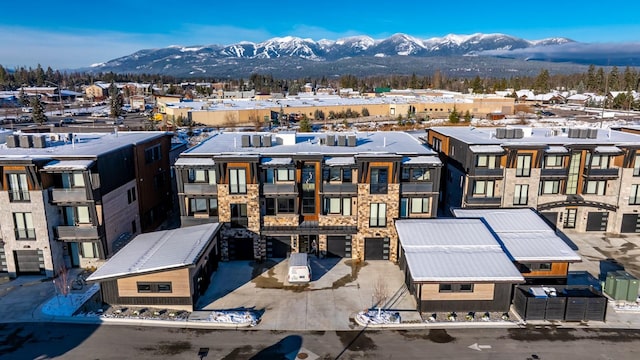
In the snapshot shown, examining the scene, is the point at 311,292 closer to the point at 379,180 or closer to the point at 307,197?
the point at 307,197

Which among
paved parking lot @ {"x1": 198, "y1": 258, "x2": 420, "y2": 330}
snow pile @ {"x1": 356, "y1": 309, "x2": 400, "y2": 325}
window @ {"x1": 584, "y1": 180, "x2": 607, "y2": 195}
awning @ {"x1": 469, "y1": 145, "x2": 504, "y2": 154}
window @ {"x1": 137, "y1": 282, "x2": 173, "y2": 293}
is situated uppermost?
awning @ {"x1": 469, "y1": 145, "x2": 504, "y2": 154}

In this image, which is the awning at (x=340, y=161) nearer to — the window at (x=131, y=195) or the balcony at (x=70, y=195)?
the window at (x=131, y=195)

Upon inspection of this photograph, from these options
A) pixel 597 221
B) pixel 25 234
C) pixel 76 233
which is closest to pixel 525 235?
pixel 597 221

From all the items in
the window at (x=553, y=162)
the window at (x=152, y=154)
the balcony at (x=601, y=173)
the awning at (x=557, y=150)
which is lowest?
the balcony at (x=601, y=173)

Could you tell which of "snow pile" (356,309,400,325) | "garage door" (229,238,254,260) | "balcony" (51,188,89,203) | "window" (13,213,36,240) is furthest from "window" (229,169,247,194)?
"window" (13,213,36,240)

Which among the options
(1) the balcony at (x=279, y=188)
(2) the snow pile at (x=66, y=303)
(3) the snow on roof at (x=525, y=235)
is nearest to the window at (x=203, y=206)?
(1) the balcony at (x=279, y=188)

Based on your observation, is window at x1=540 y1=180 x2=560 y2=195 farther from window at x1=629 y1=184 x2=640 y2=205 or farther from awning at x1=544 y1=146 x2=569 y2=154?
window at x1=629 y1=184 x2=640 y2=205
